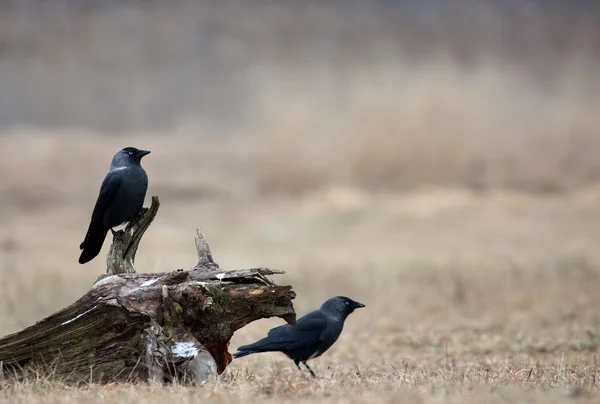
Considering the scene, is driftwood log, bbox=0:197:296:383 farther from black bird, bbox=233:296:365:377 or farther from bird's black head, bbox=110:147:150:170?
bird's black head, bbox=110:147:150:170

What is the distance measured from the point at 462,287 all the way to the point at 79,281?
642cm

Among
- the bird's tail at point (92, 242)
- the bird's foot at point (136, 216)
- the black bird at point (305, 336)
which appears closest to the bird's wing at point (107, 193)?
the bird's tail at point (92, 242)

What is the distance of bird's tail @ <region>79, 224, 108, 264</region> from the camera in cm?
763

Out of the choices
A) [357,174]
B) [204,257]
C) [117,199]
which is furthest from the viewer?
[357,174]

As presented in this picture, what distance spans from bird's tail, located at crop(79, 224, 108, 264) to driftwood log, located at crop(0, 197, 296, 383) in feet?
3.50

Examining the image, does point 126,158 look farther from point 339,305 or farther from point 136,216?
point 339,305

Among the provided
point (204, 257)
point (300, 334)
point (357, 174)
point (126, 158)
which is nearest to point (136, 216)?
point (126, 158)

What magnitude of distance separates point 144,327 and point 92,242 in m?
1.59

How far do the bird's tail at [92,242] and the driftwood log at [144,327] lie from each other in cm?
107

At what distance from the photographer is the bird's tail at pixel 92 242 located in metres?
7.63

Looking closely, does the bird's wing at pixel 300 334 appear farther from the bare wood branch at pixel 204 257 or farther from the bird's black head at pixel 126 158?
the bird's black head at pixel 126 158

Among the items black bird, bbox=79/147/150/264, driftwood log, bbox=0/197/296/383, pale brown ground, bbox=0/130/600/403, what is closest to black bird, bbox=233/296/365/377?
pale brown ground, bbox=0/130/600/403

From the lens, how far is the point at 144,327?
6383mm

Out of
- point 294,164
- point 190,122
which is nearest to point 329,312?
point 294,164
